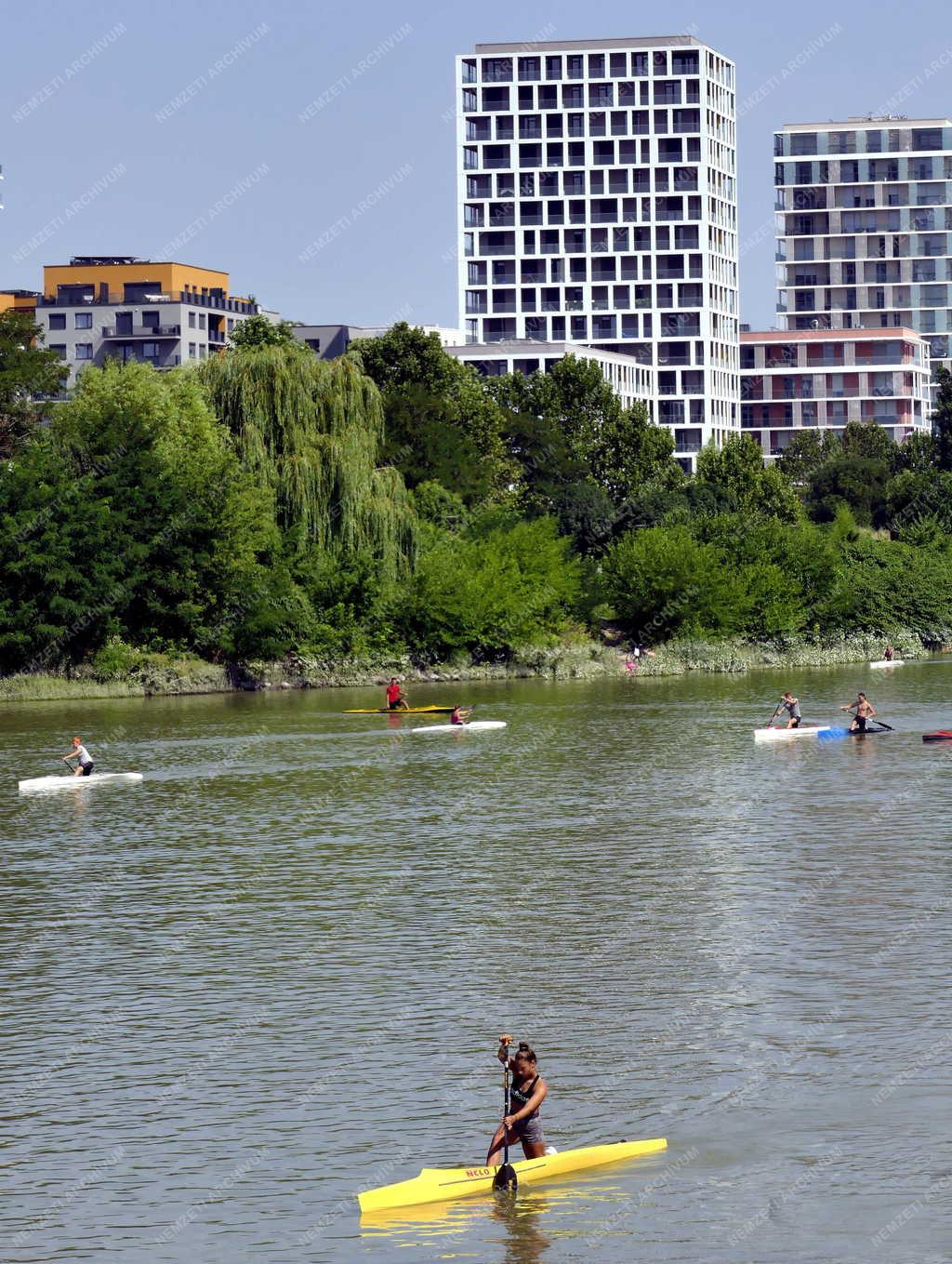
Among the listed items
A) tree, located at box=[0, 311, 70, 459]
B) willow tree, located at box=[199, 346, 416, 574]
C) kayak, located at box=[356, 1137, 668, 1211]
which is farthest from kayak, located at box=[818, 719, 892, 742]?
tree, located at box=[0, 311, 70, 459]

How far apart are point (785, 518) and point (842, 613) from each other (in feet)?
107

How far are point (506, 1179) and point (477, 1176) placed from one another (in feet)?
0.99

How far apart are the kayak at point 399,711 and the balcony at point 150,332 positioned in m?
128

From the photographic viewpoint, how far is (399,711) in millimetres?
73312

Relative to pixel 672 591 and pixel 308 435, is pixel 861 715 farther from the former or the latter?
pixel 672 591

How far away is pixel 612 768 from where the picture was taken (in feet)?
186

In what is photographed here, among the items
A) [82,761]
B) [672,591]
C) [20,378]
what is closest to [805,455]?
[672,591]

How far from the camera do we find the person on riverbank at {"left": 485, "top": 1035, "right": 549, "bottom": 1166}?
20.0 m

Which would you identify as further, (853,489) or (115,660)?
(853,489)

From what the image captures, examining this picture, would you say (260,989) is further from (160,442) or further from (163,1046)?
(160,442)

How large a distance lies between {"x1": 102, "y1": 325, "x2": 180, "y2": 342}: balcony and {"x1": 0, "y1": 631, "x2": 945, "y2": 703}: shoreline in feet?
346

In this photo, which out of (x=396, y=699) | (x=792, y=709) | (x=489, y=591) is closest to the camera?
(x=792, y=709)

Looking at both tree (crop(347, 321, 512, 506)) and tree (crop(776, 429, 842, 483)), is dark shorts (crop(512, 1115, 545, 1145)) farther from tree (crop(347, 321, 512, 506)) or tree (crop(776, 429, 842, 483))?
tree (crop(776, 429, 842, 483))

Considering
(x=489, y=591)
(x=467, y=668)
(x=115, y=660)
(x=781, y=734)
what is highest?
(x=489, y=591)
